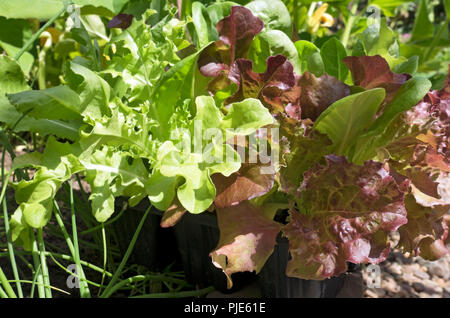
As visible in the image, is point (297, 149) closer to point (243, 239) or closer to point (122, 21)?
point (243, 239)

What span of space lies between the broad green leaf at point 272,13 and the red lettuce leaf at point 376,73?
215 mm

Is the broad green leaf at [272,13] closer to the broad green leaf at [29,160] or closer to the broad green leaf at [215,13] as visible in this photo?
the broad green leaf at [215,13]

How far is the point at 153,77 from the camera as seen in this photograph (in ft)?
2.86

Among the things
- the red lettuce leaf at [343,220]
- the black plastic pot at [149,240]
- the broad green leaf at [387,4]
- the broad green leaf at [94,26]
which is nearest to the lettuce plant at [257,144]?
the red lettuce leaf at [343,220]

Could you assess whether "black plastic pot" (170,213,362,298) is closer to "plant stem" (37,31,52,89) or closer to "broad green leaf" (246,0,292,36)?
"broad green leaf" (246,0,292,36)

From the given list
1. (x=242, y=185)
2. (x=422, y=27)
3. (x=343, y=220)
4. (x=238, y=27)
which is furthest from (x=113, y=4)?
(x=422, y=27)

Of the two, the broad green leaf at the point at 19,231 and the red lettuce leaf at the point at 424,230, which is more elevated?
the broad green leaf at the point at 19,231

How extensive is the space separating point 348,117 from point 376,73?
0.34 ft

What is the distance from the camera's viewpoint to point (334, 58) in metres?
0.88

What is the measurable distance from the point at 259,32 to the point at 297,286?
19.8 inches

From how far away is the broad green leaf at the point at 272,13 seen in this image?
92 centimetres

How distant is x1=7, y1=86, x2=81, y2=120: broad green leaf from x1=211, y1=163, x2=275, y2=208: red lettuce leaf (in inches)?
12.0

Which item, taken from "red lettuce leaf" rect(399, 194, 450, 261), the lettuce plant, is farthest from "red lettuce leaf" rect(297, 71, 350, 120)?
"red lettuce leaf" rect(399, 194, 450, 261)

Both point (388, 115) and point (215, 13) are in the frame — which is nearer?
point (388, 115)
